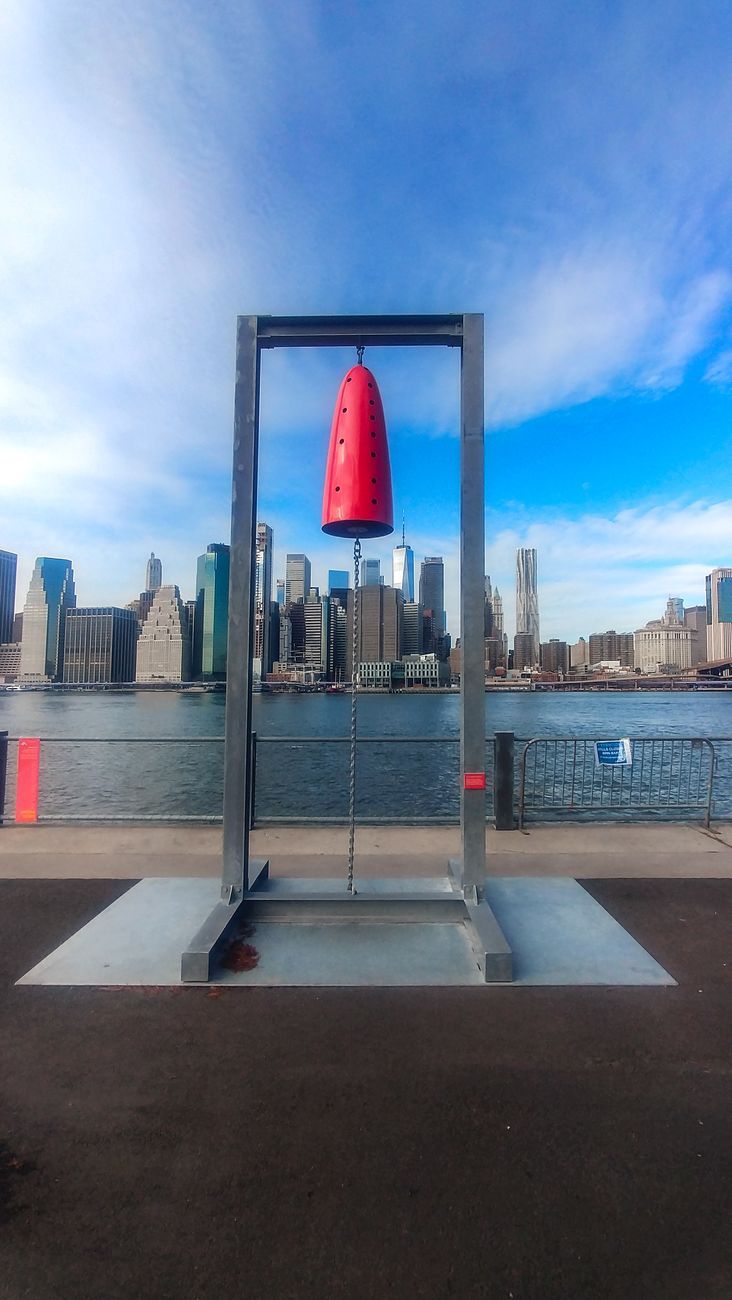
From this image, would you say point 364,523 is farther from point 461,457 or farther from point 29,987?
point 29,987

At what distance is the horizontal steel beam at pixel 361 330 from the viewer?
4703 millimetres

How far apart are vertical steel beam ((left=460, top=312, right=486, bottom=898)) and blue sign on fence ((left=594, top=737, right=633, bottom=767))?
3.71 metres

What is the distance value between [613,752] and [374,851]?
3.37 metres

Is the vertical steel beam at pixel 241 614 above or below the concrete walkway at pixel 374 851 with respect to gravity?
above

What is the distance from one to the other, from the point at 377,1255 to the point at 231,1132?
2.52 ft

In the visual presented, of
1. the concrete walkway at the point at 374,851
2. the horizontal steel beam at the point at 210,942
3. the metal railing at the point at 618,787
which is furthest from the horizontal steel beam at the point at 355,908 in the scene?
the metal railing at the point at 618,787

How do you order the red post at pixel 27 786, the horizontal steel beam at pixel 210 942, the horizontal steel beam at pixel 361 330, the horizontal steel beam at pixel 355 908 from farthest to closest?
the red post at pixel 27 786 < the horizontal steel beam at pixel 361 330 < the horizontal steel beam at pixel 355 908 < the horizontal steel beam at pixel 210 942

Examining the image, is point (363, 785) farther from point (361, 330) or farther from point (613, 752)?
point (361, 330)

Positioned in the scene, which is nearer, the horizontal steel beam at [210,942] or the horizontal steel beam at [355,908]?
the horizontal steel beam at [210,942]

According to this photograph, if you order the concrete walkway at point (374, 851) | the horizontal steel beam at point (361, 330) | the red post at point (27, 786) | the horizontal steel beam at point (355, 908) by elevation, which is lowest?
the concrete walkway at point (374, 851)

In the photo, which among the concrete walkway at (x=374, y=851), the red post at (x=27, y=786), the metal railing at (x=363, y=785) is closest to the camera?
the concrete walkway at (x=374, y=851)

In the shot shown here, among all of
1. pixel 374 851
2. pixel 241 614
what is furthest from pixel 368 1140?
pixel 374 851

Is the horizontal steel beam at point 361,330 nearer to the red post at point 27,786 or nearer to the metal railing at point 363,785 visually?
the metal railing at point 363,785

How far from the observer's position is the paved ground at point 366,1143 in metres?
1.97
